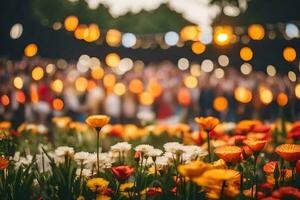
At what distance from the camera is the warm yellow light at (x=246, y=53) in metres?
26.4

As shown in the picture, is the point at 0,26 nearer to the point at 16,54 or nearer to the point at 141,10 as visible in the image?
the point at 16,54

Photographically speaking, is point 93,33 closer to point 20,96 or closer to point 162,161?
point 20,96

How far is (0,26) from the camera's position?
12.3 m

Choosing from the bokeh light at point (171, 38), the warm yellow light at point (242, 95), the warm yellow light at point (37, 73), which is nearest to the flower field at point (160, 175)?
the warm yellow light at point (37, 73)

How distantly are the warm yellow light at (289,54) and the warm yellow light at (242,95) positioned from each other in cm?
1080

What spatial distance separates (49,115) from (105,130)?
18.2 feet

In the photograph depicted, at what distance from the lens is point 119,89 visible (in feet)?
38.9

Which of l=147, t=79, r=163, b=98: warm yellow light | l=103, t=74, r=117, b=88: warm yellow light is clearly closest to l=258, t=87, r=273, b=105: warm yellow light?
l=147, t=79, r=163, b=98: warm yellow light

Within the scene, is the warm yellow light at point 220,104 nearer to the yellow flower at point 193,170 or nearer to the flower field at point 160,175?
the flower field at point 160,175

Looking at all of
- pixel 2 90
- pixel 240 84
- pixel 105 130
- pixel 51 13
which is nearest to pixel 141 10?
pixel 51 13

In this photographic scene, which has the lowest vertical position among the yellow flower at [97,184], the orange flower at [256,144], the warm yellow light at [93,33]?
the yellow flower at [97,184]

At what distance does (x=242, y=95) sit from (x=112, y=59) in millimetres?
16893

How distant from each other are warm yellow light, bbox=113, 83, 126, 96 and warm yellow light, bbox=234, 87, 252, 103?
3511 mm

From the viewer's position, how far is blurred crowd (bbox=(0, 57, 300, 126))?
988 centimetres
